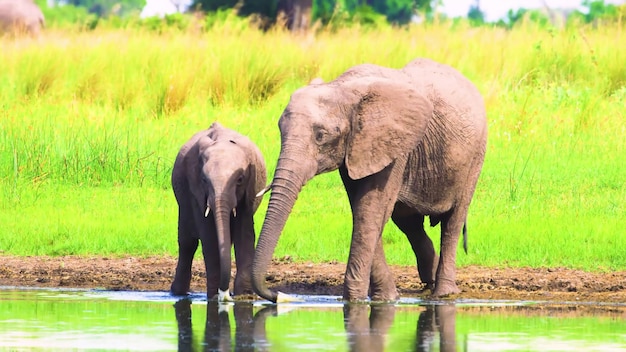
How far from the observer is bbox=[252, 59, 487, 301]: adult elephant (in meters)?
9.34

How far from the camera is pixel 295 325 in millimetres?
8852

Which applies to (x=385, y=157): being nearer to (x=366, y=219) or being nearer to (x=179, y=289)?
(x=366, y=219)

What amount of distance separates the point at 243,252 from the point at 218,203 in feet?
2.03

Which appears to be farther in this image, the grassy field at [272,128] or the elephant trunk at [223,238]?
the grassy field at [272,128]

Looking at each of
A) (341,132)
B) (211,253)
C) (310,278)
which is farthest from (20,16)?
(341,132)

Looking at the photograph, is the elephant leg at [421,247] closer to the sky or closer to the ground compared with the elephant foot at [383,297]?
closer to the sky

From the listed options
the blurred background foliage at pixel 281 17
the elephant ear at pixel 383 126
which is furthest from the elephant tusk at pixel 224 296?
the blurred background foliage at pixel 281 17

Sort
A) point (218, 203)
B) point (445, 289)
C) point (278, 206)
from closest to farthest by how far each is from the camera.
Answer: point (278, 206) < point (218, 203) < point (445, 289)

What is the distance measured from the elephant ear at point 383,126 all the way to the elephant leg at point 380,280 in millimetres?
672

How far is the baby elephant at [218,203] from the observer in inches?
→ 391

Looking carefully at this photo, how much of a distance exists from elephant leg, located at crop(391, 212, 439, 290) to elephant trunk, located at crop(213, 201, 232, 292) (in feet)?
5.34

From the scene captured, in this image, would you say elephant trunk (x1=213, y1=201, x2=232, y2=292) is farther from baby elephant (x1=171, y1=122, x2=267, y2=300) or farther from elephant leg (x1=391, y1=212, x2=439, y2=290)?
elephant leg (x1=391, y1=212, x2=439, y2=290)

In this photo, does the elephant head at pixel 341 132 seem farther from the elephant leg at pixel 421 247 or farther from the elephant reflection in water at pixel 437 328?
the elephant leg at pixel 421 247

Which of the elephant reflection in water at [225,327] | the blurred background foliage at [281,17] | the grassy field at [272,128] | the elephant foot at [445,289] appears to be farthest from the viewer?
the blurred background foliage at [281,17]
